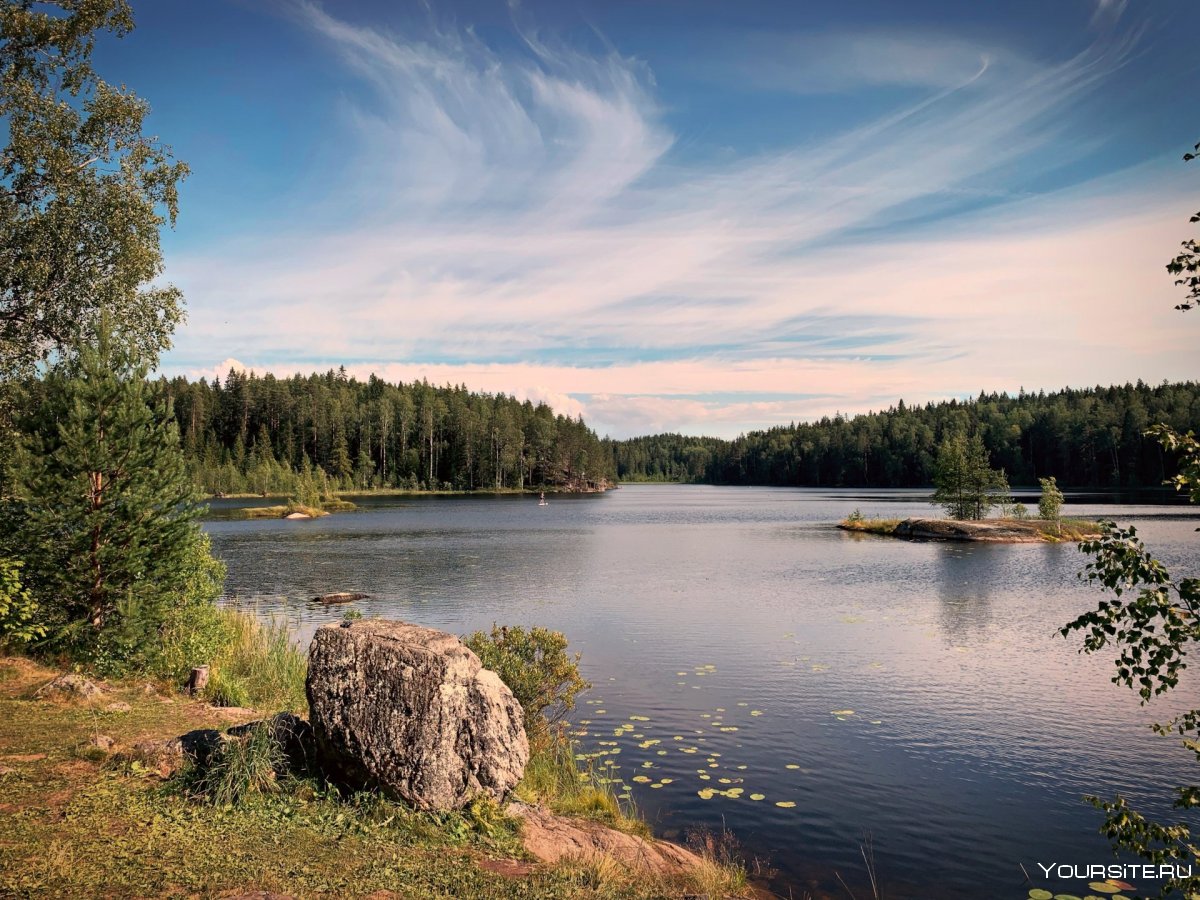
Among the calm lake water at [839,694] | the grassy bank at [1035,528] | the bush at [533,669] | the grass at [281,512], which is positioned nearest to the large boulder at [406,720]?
the calm lake water at [839,694]

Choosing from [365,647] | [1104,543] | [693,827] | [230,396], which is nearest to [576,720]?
[693,827]

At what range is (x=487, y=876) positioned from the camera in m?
8.69

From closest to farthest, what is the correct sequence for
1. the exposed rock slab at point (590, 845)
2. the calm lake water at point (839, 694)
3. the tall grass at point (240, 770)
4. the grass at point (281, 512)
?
the tall grass at point (240, 770)
the exposed rock slab at point (590, 845)
the calm lake water at point (839, 694)
the grass at point (281, 512)

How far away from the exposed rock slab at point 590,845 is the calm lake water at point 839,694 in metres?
1.51

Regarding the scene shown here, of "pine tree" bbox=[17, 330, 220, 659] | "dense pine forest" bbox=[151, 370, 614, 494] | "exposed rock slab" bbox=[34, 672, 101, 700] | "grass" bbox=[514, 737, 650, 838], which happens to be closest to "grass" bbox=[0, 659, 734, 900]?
"grass" bbox=[514, 737, 650, 838]

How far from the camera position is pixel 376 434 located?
169 meters

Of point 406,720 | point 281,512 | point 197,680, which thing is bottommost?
point 281,512

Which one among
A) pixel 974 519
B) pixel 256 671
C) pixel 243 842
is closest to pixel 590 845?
Result: pixel 243 842

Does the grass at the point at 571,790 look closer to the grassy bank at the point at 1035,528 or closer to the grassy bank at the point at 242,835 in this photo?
the grassy bank at the point at 242,835

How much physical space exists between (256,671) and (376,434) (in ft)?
511

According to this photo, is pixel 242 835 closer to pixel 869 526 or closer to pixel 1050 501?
pixel 1050 501

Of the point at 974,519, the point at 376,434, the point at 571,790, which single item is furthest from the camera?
the point at 376,434

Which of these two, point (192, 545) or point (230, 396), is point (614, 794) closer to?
point (192, 545)

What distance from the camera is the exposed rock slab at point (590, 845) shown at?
33.1 feet
